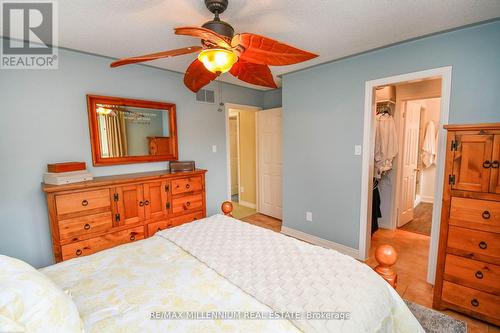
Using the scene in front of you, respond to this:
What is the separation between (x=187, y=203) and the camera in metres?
2.79

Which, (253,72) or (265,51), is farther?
(253,72)

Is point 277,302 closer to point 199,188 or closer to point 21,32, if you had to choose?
point 199,188

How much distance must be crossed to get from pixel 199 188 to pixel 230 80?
5.77 ft

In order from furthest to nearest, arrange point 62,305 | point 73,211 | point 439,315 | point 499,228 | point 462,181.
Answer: point 73,211
point 439,315
point 462,181
point 499,228
point 62,305

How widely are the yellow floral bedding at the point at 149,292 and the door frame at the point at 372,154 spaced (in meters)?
2.07

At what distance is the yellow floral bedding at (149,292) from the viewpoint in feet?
2.95

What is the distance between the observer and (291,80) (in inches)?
126

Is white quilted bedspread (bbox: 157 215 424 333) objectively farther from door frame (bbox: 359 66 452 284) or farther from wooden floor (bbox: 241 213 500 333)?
door frame (bbox: 359 66 452 284)

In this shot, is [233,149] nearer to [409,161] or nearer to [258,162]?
[258,162]

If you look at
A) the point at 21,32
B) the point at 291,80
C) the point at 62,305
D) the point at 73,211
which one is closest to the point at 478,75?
the point at 291,80

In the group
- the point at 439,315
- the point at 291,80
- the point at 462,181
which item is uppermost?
the point at 291,80

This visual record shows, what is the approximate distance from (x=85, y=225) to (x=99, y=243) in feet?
0.74

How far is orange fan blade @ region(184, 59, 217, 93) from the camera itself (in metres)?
1.69

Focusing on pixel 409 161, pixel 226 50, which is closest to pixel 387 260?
pixel 226 50
